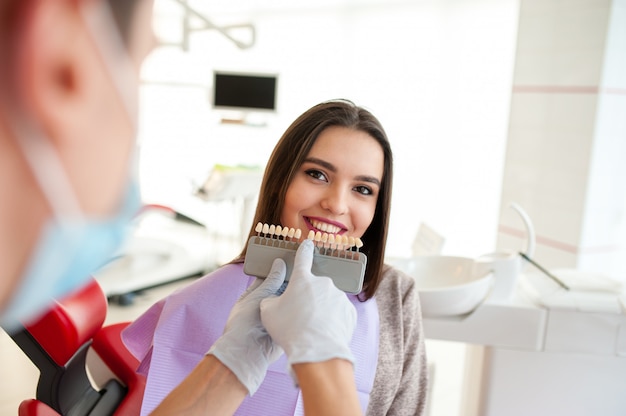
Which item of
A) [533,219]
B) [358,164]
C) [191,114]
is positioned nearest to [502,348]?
[358,164]

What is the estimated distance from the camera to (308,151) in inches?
54.6

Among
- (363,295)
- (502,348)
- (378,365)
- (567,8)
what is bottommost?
(502,348)

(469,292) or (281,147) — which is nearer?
(281,147)

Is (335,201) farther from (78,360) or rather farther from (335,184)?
(78,360)

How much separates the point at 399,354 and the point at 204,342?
1.64 feet

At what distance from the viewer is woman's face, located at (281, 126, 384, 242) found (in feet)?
4.47

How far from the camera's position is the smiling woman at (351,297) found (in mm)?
1310

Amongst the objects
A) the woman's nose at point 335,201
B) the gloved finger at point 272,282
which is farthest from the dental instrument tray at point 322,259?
the woman's nose at point 335,201

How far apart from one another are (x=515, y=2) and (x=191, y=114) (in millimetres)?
3574

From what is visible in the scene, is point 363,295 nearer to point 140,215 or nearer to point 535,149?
point 140,215

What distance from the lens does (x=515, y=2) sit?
403 centimetres

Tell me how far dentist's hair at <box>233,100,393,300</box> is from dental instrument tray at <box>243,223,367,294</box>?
25 centimetres

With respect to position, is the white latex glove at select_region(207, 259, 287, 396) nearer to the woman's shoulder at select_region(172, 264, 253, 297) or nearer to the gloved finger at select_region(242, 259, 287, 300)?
the gloved finger at select_region(242, 259, 287, 300)

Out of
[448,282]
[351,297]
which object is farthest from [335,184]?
[448,282]
